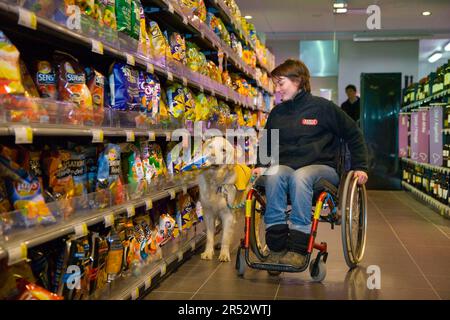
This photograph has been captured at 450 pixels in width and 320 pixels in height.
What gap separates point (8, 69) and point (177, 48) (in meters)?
2.01

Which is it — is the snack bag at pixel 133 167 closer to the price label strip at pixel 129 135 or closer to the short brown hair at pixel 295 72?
the price label strip at pixel 129 135

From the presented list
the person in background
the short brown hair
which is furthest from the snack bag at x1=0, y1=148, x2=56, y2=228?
the person in background

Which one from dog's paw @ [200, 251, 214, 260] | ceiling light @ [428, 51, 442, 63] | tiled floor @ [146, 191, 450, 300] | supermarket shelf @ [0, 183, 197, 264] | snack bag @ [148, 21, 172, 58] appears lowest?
tiled floor @ [146, 191, 450, 300]

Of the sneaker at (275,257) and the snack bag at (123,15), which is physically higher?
the snack bag at (123,15)

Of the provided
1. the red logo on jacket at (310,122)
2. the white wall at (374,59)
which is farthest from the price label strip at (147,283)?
the white wall at (374,59)

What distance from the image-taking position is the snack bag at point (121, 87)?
2873 millimetres

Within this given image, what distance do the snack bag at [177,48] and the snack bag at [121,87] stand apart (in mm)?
848

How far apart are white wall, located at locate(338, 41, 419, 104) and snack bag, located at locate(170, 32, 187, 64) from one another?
31.2 ft

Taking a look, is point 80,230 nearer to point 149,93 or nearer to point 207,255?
point 149,93

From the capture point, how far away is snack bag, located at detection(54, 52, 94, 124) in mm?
2439

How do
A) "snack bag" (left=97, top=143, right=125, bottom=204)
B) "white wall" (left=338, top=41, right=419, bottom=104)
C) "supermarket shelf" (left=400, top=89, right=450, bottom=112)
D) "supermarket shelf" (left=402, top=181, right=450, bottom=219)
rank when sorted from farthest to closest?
"white wall" (left=338, top=41, right=419, bottom=104), "supermarket shelf" (left=400, top=89, right=450, bottom=112), "supermarket shelf" (left=402, top=181, right=450, bottom=219), "snack bag" (left=97, top=143, right=125, bottom=204)

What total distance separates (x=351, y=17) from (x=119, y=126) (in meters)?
8.51

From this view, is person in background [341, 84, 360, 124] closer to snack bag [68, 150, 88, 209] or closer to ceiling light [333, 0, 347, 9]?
ceiling light [333, 0, 347, 9]
